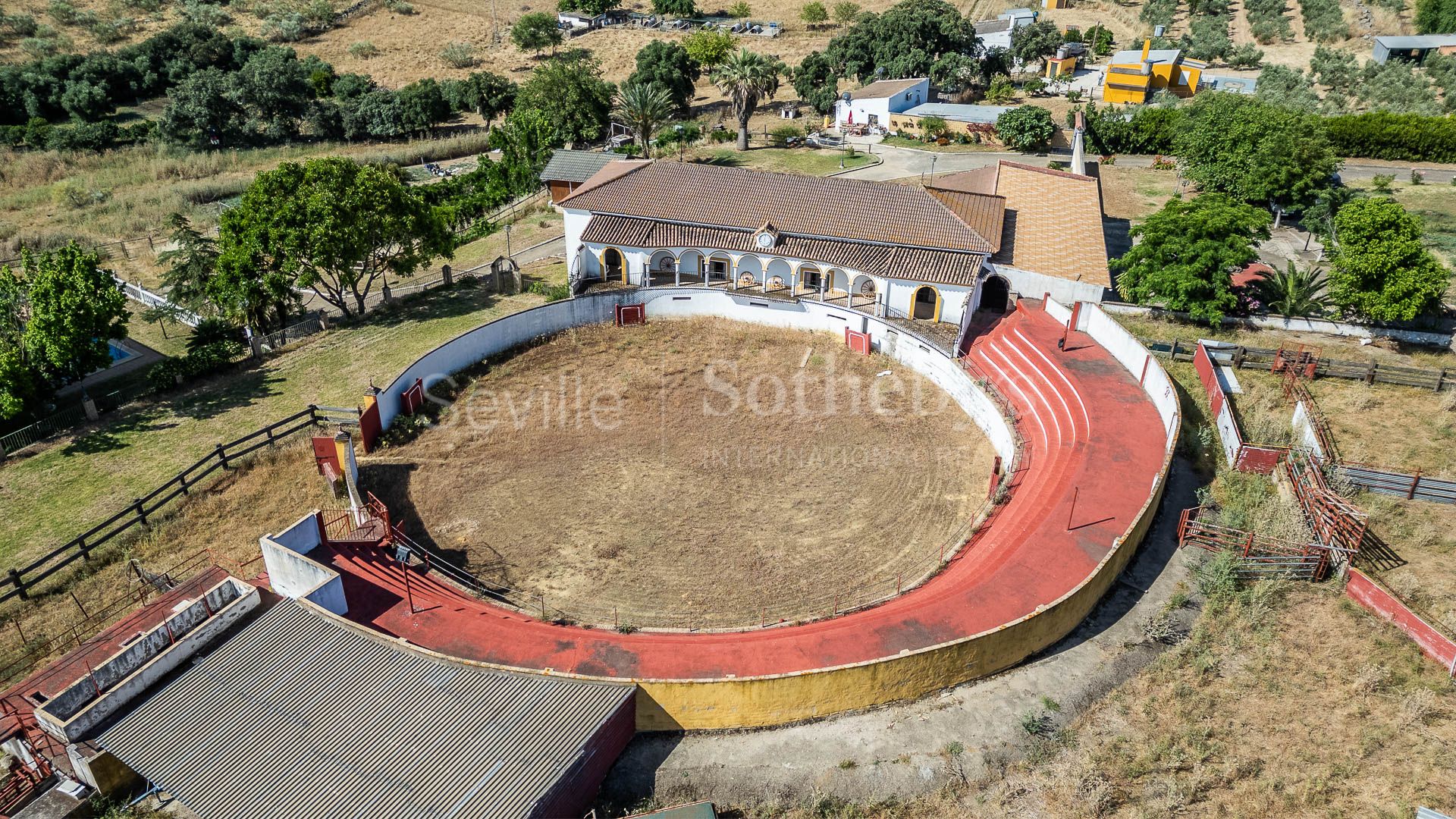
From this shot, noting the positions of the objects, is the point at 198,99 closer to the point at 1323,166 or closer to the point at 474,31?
the point at 474,31

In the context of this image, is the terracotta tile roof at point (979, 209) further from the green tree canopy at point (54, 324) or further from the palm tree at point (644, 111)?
the green tree canopy at point (54, 324)

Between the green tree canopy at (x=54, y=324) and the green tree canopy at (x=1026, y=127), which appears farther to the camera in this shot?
the green tree canopy at (x=1026, y=127)

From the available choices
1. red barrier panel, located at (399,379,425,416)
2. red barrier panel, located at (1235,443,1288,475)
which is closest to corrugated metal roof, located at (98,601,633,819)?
red barrier panel, located at (399,379,425,416)

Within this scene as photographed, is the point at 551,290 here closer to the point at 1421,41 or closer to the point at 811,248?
the point at 811,248

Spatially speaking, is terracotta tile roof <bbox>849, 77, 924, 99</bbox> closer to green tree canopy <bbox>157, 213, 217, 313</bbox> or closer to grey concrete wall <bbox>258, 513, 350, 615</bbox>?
green tree canopy <bbox>157, 213, 217, 313</bbox>

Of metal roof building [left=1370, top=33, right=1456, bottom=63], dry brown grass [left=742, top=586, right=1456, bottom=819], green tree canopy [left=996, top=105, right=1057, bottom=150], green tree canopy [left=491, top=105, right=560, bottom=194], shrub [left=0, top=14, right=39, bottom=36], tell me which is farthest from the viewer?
shrub [left=0, top=14, right=39, bottom=36]

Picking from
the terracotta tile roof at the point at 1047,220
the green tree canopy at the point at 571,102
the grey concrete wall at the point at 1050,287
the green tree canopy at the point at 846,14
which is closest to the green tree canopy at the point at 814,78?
the green tree canopy at the point at 571,102
